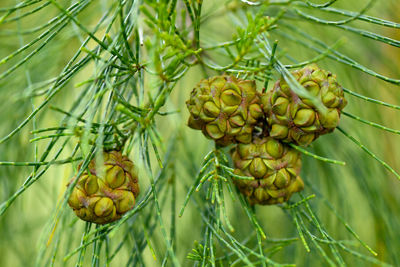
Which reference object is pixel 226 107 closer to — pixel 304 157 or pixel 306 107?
pixel 306 107

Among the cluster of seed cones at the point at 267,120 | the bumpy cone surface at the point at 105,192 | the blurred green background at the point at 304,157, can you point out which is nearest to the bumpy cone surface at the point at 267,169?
the cluster of seed cones at the point at 267,120

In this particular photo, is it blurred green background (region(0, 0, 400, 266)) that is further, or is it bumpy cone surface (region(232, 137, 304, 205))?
blurred green background (region(0, 0, 400, 266))

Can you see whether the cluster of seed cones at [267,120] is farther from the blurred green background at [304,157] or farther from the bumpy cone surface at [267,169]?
the blurred green background at [304,157]

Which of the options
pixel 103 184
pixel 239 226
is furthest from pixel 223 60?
pixel 103 184

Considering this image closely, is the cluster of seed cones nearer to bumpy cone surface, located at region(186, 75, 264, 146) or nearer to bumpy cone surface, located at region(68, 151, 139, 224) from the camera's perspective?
bumpy cone surface, located at region(186, 75, 264, 146)

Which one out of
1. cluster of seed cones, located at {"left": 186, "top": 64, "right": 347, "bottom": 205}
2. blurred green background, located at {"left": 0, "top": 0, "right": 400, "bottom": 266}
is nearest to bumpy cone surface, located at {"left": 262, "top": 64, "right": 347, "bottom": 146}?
cluster of seed cones, located at {"left": 186, "top": 64, "right": 347, "bottom": 205}

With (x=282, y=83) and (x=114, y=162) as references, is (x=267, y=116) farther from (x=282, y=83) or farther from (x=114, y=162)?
(x=114, y=162)
